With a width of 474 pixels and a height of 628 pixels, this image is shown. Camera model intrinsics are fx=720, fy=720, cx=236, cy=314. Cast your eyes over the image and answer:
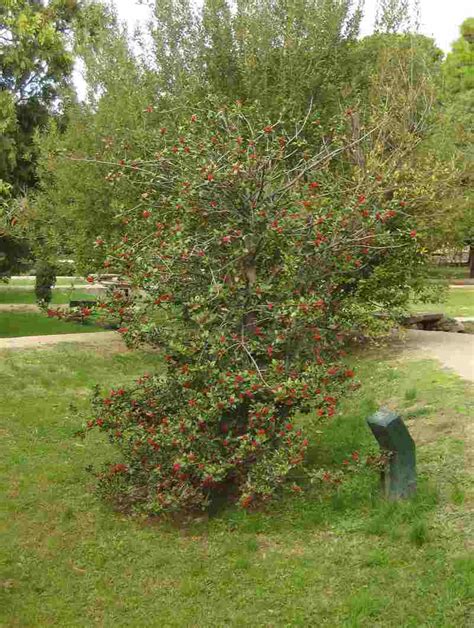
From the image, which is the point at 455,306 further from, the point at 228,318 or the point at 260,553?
the point at 260,553

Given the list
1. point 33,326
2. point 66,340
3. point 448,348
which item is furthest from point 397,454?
point 33,326

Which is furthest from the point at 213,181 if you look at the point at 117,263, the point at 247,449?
the point at 247,449

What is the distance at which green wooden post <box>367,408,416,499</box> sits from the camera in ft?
22.8

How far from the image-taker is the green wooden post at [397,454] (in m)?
6.96

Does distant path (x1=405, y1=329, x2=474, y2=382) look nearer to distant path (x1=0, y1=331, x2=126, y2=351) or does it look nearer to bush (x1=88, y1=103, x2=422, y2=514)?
bush (x1=88, y1=103, x2=422, y2=514)

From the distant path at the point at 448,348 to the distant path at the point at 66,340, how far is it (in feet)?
21.1

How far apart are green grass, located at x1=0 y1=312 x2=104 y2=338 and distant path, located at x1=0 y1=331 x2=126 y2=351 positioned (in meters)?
3.06

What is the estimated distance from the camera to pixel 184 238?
7.68 m

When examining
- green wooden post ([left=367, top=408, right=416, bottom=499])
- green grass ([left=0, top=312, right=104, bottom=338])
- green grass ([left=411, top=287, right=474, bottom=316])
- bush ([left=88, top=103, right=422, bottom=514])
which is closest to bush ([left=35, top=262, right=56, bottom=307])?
green grass ([left=0, top=312, right=104, bottom=338])

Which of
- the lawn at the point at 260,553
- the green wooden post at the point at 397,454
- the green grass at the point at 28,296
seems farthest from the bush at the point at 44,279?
the green wooden post at the point at 397,454

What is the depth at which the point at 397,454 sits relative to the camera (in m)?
6.99

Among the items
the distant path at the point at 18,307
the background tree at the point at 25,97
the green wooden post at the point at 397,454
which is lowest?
the distant path at the point at 18,307

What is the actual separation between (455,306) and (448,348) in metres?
10.8

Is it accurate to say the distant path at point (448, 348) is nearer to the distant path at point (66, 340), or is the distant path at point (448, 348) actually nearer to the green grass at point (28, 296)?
the distant path at point (66, 340)
